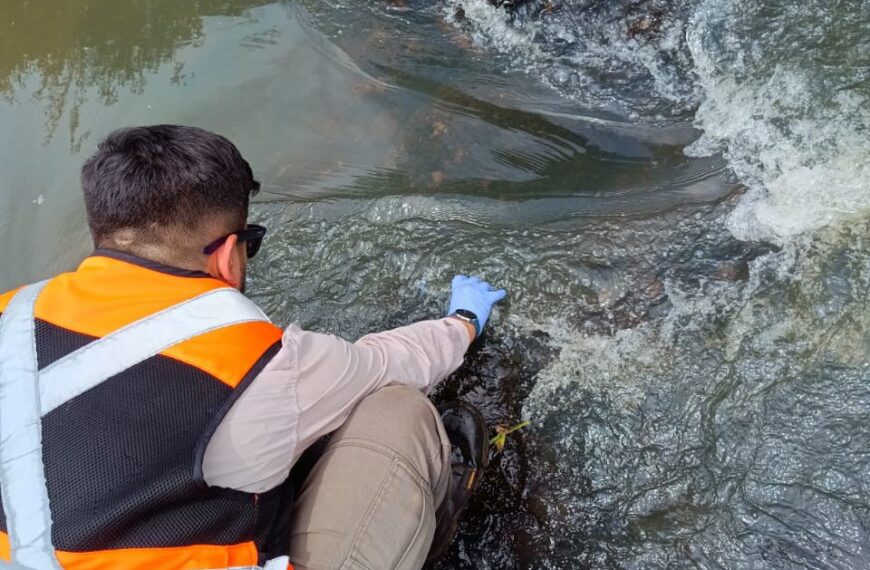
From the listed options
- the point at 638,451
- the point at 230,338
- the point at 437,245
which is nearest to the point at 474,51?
the point at 437,245

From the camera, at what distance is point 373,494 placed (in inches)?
68.5

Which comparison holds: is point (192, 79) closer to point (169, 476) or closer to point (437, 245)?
point (437, 245)

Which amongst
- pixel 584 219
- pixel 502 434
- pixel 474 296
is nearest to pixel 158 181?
pixel 474 296

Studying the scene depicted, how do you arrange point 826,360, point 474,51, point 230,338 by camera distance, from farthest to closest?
point 474,51 → point 826,360 → point 230,338

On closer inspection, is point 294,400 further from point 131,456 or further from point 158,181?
point 158,181

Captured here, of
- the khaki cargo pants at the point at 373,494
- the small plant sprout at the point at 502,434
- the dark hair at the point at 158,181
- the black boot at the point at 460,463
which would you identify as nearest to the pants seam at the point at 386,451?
the khaki cargo pants at the point at 373,494

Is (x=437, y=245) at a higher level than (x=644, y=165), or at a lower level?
lower

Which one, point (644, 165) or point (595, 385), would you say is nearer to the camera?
point (595, 385)

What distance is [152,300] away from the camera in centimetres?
140

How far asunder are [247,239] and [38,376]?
61cm

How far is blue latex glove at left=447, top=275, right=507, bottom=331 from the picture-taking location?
242 cm

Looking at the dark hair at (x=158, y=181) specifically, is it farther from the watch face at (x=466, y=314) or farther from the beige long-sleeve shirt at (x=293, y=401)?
the watch face at (x=466, y=314)

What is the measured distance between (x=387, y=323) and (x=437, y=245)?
16.7 inches

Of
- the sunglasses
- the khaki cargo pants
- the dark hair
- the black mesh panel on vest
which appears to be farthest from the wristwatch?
the black mesh panel on vest
